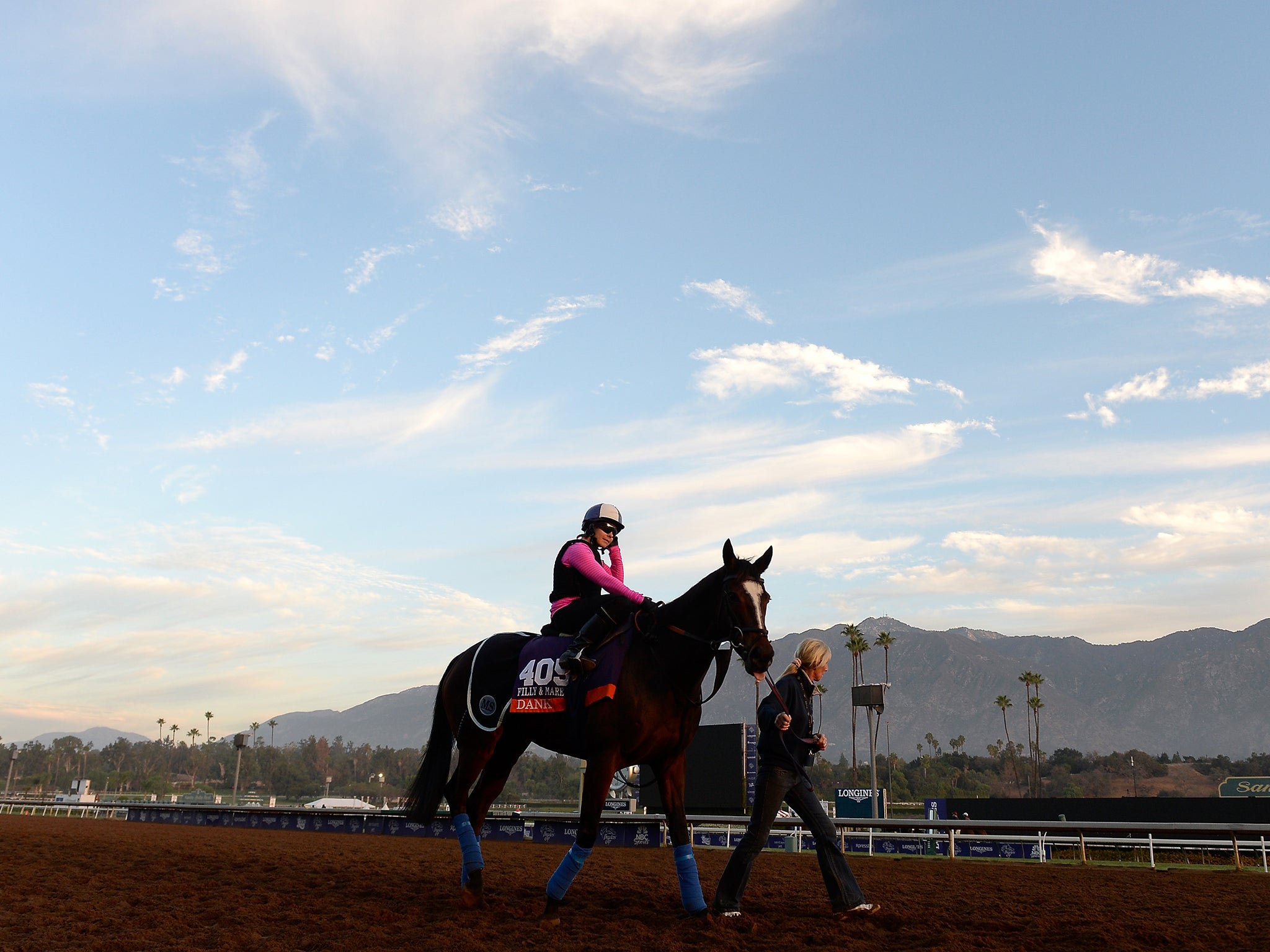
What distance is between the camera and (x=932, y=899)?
9.65 meters

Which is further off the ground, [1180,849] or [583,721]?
[583,721]

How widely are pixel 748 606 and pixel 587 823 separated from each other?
2170 millimetres

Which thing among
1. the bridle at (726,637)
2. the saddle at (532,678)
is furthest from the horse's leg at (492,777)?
the bridle at (726,637)

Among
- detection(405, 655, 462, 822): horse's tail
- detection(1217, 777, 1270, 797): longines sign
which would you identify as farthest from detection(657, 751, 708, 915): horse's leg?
detection(1217, 777, 1270, 797): longines sign

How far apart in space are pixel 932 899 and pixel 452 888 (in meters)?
5.10

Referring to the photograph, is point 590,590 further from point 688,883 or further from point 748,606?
point 688,883

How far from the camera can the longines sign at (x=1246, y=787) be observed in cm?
5722

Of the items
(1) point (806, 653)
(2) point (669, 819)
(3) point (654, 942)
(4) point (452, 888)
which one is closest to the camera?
(3) point (654, 942)

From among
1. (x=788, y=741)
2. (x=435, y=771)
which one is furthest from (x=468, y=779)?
(x=788, y=741)

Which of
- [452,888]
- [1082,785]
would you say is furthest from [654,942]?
[1082,785]

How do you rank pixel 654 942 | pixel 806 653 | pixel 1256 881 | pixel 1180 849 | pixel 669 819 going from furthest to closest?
pixel 1180 849, pixel 1256 881, pixel 806 653, pixel 669 819, pixel 654 942

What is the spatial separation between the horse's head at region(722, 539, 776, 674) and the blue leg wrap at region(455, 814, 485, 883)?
3.32 metres

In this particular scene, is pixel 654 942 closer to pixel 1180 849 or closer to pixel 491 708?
pixel 491 708

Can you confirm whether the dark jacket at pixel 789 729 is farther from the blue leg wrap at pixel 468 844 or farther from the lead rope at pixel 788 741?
the blue leg wrap at pixel 468 844
